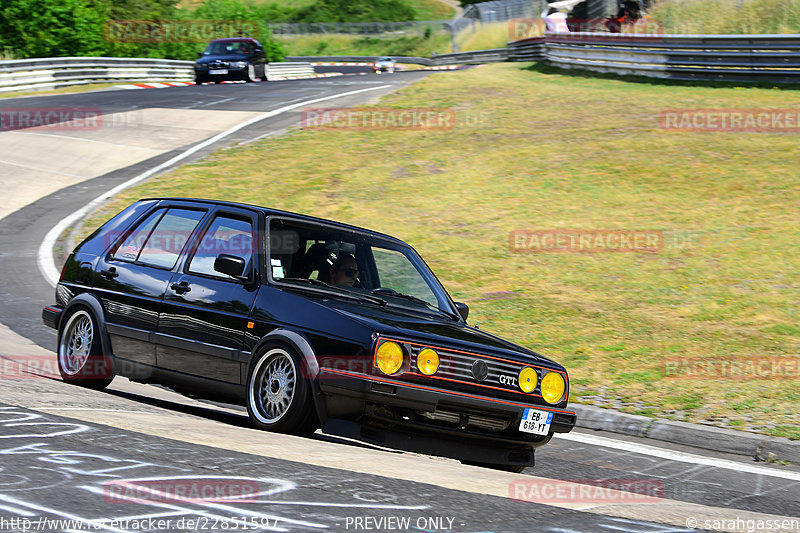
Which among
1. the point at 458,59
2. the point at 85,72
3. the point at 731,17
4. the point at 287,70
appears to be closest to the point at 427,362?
the point at 731,17

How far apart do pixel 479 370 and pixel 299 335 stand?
1141 mm

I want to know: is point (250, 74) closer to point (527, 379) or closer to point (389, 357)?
point (527, 379)

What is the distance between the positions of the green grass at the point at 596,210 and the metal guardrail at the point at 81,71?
43.1 ft

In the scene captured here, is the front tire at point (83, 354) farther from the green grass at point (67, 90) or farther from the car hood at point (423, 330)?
the green grass at point (67, 90)

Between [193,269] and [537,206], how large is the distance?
10.0 m

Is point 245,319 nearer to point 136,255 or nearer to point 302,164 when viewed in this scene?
point 136,255

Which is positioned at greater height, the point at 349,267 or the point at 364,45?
the point at 364,45

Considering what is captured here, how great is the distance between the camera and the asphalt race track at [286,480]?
4.12m

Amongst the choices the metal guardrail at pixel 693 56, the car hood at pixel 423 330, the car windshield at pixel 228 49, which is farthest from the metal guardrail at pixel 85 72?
the car hood at pixel 423 330

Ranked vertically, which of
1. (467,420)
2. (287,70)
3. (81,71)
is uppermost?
(81,71)

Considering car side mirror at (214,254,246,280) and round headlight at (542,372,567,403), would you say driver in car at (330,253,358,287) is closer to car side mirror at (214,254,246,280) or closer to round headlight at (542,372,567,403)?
car side mirror at (214,254,246,280)

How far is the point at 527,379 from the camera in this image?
20.9ft

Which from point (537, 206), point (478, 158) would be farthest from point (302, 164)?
point (537, 206)

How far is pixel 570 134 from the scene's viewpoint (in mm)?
21266
